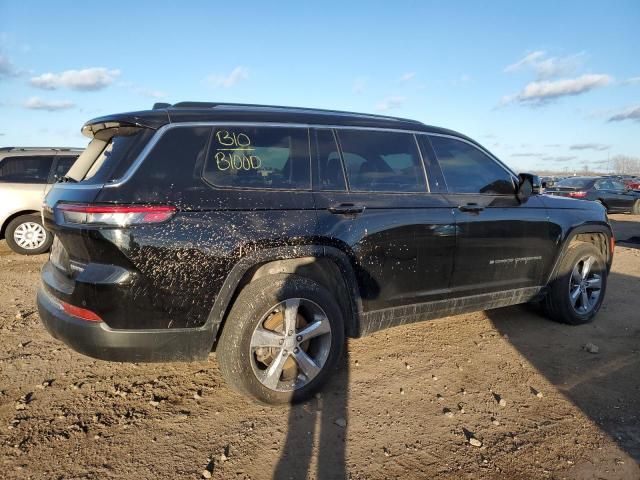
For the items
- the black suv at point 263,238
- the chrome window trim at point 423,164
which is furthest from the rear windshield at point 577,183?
the chrome window trim at point 423,164

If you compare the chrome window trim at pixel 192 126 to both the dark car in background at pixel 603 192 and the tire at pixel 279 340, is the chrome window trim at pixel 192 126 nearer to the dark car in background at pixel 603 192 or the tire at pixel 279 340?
the tire at pixel 279 340

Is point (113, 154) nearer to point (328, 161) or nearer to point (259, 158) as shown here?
point (259, 158)

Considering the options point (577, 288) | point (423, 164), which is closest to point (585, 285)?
point (577, 288)

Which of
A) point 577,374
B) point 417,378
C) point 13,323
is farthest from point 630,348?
point 13,323

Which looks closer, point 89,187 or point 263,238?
point 89,187

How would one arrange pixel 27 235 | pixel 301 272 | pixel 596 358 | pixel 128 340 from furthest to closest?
1. pixel 27 235
2. pixel 596 358
3. pixel 301 272
4. pixel 128 340

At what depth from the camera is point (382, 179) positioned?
3.46 meters

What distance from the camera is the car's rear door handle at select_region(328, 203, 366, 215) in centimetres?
309

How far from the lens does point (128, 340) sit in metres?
2.60

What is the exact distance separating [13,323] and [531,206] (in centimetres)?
491

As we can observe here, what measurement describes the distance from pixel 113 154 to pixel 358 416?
216 cm

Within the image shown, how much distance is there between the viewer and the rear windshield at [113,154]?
8.62ft

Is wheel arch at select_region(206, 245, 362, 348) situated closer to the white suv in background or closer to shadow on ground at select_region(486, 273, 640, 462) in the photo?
shadow on ground at select_region(486, 273, 640, 462)

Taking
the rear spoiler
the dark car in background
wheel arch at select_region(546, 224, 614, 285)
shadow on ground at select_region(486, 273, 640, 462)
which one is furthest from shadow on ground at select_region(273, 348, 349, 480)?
→ the dark car in background
